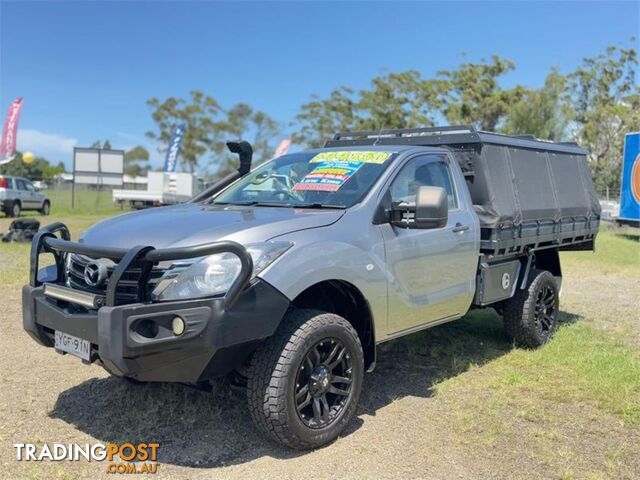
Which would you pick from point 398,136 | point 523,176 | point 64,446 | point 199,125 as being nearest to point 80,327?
point 64,446

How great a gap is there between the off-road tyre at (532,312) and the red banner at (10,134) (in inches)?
1003

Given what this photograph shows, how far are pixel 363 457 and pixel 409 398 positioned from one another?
1.12 meters

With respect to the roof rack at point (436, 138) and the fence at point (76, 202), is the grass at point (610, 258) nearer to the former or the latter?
the roof rack at point (436, 138)

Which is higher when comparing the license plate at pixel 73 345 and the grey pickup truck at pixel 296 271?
the grey pickup truck at pixel 296 271

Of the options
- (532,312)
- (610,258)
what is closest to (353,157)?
(532,312)

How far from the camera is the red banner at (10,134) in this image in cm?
2562

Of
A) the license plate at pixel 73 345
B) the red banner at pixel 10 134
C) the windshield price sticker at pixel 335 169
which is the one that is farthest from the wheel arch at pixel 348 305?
the red banner at pixel 10 134

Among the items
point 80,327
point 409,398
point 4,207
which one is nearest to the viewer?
point 80,327

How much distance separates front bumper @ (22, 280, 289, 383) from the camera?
9.77ft

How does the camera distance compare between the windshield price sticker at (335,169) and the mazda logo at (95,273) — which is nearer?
the mazda logo at (95,273)

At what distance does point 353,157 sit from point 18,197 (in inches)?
918

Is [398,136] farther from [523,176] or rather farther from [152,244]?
[152,244]

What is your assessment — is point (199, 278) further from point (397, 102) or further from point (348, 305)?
point (397, 102)

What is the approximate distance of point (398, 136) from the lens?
572 centimetres
